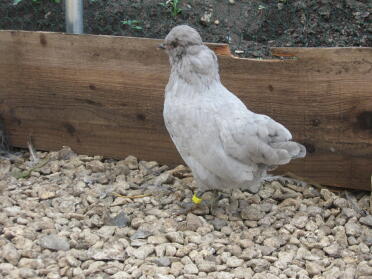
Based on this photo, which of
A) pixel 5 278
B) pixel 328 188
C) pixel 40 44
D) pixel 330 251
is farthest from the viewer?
pixel 40 44

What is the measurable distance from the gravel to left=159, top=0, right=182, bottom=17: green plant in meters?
1.01

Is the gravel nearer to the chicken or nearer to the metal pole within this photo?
the chicken

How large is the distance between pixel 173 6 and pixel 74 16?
0.68 metres

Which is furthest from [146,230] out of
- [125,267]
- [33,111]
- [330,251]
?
[33,111]

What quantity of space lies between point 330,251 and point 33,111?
1978mm

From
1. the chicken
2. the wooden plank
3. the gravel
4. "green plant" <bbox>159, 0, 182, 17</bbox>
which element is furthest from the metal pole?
the chicken

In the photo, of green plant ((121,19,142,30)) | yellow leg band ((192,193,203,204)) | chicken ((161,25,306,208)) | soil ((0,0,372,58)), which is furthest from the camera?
green plant ((121,19,142,30))

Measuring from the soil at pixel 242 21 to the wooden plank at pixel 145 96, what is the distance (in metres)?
0.48

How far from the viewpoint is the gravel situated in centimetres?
243

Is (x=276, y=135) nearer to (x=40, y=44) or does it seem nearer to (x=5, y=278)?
(x=5, y=278)

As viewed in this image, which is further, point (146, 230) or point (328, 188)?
point (328, 188)

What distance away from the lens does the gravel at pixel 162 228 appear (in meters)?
2.43

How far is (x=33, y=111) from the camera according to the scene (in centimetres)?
364

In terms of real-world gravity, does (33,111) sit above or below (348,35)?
below
